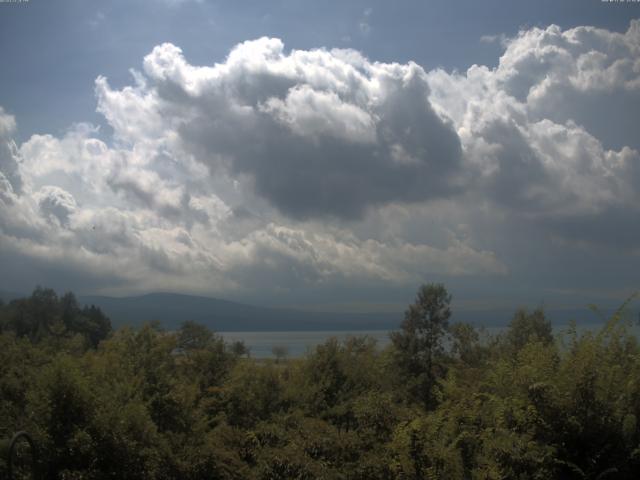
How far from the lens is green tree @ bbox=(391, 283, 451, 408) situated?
40.6 meters

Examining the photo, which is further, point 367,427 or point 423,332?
point 423,332

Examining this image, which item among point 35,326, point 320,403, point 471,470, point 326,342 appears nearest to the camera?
point 471,470

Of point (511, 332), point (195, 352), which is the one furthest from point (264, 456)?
point (511, 332)

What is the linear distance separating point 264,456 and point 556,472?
5.11m

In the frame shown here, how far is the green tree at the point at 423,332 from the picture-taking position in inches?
1597

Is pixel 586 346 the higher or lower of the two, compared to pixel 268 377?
higher

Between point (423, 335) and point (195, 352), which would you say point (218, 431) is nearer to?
point (195, 352)

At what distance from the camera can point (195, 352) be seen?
2333 centimetres

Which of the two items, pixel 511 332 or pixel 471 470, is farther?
pixel 511 332

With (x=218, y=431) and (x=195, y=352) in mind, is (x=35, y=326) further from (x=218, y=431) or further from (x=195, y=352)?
(x=218, y=431)

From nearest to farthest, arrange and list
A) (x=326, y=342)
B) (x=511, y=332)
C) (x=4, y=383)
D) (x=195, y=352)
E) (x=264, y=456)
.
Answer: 1. (x=264, y=456)
2. (x=4, y=383)
3. (x=326, y=342)
4. (x=195, y=352)
5. (x=511, y=332)

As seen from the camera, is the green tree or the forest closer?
the forest

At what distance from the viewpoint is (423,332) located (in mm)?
41469

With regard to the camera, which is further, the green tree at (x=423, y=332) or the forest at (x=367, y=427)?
the green tree at (x=423, y=332)
